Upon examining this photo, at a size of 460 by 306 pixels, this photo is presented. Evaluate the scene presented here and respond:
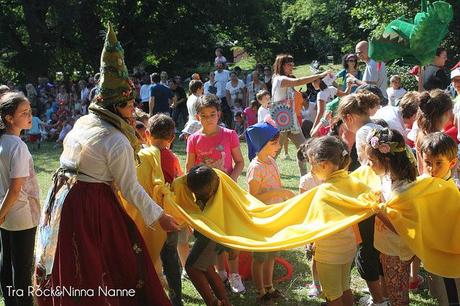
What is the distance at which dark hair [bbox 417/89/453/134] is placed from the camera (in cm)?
493

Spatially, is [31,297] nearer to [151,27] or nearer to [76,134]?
[76,134]

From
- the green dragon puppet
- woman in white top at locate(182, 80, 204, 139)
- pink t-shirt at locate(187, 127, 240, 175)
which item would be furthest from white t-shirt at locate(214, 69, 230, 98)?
pink t-shirt at locate(187, 127, 240, 175)

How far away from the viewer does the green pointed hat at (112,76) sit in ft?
12.4

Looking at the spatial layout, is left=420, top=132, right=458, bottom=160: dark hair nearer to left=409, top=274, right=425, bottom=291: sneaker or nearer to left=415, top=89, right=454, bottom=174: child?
left=415, top=89, right=454, bottom=174: child

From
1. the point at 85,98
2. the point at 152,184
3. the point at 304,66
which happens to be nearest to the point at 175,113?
the point at 85,98

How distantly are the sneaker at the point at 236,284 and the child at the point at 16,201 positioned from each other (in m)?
1.69

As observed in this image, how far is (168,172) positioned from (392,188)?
1.85 m

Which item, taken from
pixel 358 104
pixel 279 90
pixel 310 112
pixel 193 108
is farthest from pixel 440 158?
pixel 310 112

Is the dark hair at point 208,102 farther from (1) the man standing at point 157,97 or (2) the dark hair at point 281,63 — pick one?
(1) the man standing at point 157,97

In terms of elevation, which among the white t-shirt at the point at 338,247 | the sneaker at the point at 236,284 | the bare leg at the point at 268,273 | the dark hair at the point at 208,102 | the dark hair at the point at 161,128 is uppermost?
the dark hair at the point at 208,102

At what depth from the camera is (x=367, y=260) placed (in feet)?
14.2

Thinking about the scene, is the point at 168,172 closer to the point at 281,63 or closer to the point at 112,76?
the point at 112,76

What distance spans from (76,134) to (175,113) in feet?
44.8

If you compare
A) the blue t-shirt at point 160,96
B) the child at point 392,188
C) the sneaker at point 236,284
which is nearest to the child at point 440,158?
the child at point 392,188
